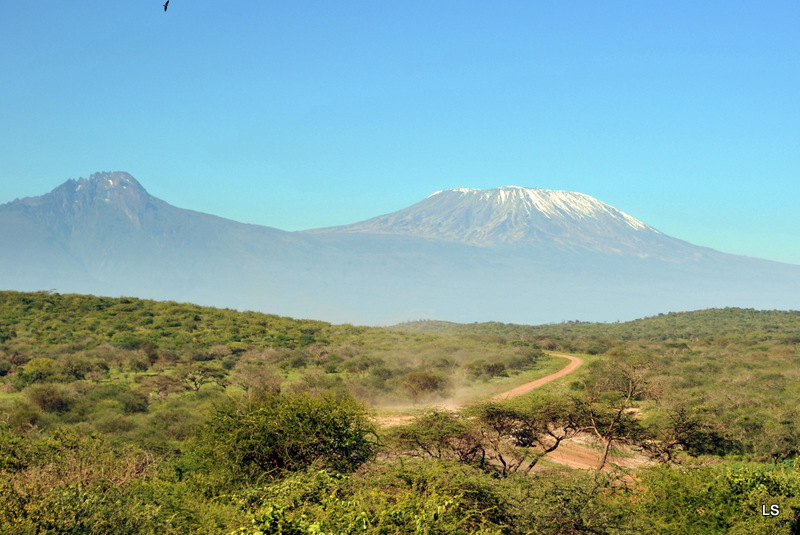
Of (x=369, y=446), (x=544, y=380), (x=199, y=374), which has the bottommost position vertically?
(x=544, y=380)

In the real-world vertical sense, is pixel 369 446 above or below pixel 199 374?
above

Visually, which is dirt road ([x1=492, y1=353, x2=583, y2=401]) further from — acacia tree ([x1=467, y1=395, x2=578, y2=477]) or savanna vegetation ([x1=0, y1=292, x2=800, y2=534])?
acacia tree ([x1=467, y1=395, x2=578, y2=477])

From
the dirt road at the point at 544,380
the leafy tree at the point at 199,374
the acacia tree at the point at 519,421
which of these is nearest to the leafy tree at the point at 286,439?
the acacia tree at the point at 519,421

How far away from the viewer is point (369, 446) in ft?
73.1

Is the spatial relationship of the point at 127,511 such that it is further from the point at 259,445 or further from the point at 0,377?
the point at 0,377

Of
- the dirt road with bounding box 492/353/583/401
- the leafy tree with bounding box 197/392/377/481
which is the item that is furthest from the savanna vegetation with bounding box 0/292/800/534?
the dirt road with bounding box 492/353/583/401

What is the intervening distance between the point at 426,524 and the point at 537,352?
58.5m

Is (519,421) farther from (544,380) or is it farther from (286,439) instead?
(544,380)

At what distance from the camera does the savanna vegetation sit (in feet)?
49.4

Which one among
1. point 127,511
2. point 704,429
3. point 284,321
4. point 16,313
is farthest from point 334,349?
point 127,511

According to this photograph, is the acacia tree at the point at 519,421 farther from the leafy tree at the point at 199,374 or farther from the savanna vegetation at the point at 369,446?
the leafy tree at the point at 199,374

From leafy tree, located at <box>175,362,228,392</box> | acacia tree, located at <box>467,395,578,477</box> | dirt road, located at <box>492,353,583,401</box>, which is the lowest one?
dirt road, located at <box>492,353,583,401</box>

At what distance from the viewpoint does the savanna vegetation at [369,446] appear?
49.4 feet

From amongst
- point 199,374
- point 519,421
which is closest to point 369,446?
point 519,421
